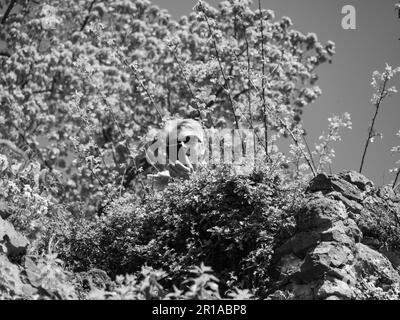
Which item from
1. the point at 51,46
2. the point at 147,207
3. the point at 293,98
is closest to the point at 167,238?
the point at 147,207

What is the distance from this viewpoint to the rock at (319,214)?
7.64m

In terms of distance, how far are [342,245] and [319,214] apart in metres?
0.45

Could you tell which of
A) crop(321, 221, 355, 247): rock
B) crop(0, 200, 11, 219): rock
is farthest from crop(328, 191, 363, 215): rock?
crop(0, 200, 11, 219): rock

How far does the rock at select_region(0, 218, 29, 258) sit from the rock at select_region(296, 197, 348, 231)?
3.05 m

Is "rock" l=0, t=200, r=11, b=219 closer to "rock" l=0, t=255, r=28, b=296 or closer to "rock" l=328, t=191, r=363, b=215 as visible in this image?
"rock" l=0, t=255, r=28, b=296

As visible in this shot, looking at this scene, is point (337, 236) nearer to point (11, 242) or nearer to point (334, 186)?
point (334, 186)

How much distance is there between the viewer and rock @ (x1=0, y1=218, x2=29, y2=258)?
24.6 ft

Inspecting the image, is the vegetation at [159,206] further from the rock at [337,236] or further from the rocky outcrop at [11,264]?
the rock at [337,236]

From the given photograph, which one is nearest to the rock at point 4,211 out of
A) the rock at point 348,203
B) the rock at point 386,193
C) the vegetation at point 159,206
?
the vegetation at point 159,206

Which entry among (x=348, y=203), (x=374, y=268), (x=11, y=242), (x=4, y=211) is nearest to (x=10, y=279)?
(x=11, y=242)

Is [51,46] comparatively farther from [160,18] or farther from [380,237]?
[380,237]

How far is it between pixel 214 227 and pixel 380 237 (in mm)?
1924

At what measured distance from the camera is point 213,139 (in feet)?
35.5

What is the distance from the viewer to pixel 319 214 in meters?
7.66
